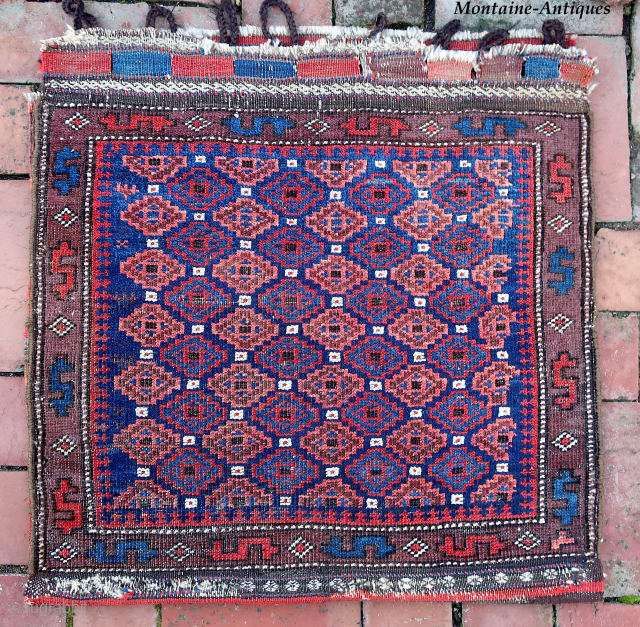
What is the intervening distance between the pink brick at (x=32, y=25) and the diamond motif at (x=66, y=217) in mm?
470

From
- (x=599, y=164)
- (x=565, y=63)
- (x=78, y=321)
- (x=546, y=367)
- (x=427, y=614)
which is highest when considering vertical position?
(x=565, y=63)

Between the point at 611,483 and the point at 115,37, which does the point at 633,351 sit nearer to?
the point at 611,483

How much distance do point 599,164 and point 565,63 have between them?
341mm

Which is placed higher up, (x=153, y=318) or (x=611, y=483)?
(x=153, y=318)

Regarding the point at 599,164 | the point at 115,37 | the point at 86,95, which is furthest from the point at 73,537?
the point at 599,164

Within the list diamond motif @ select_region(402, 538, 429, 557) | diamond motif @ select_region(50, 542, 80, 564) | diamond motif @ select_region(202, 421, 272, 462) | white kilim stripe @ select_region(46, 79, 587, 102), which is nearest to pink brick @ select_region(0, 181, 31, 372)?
white kilim stripe @ select_region(46, 79, 587, 102)

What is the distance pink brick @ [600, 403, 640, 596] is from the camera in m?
1.45

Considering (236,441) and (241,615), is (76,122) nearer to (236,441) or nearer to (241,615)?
(236,441)

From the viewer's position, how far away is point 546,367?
1388 mm

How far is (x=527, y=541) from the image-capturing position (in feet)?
Result: 4.56

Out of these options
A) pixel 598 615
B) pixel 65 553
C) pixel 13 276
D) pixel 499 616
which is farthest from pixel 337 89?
pixel 598 615

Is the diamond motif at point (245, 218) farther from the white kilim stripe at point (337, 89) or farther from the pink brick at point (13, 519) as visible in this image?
the pink brick at point (13, 519)

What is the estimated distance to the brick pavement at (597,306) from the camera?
1414 millimetres

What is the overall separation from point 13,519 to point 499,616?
1625mm
